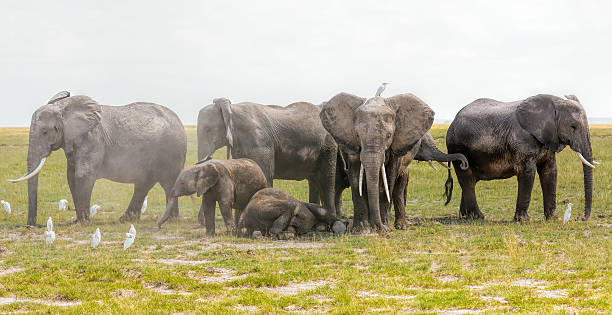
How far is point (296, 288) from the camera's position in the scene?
1034cm

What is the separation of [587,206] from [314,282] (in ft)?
33.0

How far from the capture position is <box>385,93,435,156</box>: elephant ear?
51.9ft

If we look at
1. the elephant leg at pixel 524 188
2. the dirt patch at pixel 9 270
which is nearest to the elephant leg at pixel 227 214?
the dirt patch at pixel 9 270

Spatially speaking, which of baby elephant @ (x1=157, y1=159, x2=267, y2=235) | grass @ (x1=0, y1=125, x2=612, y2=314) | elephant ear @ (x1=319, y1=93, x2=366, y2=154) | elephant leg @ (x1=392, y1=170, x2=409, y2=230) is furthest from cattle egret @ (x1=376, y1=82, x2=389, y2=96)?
baby elephant @ (x1=157, y1=159, x2=267, y2=235)

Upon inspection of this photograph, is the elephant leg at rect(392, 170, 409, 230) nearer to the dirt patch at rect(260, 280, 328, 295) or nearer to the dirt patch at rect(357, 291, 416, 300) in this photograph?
the dirt patch at rect(260, 280, 328, 295)

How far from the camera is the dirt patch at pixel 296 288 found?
1012cm

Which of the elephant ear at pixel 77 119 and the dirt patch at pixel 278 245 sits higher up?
the elephant ear at pixel 77 119

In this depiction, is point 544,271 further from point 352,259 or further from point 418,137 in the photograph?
point 418,137

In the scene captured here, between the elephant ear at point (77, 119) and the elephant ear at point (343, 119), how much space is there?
6297mm

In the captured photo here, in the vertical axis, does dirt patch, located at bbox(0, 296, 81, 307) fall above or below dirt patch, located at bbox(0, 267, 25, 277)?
above

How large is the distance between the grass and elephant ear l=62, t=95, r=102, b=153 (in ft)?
7.28

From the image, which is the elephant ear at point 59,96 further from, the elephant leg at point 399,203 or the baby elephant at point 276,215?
the elephant leg at point 399,203

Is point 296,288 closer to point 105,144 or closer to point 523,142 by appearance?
point 523,142

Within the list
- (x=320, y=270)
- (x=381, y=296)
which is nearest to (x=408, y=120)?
(x=320, y=270)
